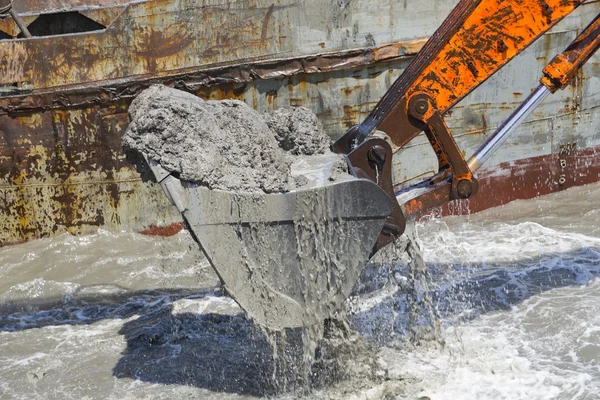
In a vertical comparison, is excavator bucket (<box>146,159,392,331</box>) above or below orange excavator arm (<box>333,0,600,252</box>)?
below

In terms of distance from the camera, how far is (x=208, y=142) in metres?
4.58

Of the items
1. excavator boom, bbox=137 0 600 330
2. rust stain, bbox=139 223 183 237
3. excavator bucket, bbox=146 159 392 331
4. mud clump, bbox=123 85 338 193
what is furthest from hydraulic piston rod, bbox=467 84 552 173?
rust stain, bbox=139 223 183 237

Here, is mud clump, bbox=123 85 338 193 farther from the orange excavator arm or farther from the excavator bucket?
the orange excavator arm

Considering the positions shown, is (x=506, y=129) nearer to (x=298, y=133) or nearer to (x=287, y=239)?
(x=298, y=133)

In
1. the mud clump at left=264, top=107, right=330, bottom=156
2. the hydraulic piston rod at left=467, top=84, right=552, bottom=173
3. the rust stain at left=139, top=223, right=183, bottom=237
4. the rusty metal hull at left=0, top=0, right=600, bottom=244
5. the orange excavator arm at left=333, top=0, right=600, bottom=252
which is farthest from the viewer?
the rust stain at left=139, top=223, right=183, bottom=237

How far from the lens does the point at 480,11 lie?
4.79 metres

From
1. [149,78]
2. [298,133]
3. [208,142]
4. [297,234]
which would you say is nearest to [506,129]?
[298,133]

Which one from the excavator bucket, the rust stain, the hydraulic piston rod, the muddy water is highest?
the hydraulic piston rod

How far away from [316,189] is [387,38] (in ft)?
12.3

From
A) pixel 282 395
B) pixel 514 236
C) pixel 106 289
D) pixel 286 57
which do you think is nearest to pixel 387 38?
pixel 286 57

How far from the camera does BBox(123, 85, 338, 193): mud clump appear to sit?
14.4ft

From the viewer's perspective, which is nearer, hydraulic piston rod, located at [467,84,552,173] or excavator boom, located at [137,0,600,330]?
excavator boom, located at [137,0,600,330]

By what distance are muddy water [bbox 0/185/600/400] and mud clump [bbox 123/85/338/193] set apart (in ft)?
4.32

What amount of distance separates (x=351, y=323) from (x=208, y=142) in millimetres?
1800
